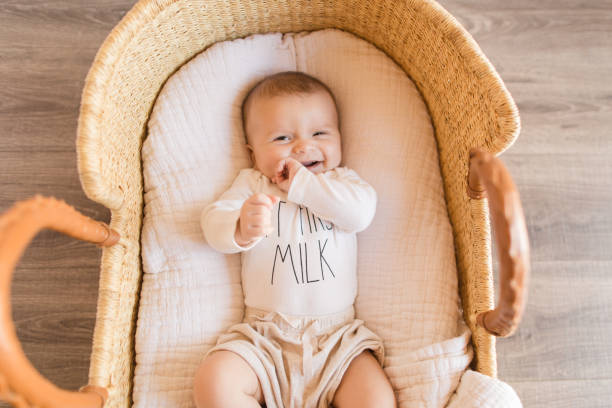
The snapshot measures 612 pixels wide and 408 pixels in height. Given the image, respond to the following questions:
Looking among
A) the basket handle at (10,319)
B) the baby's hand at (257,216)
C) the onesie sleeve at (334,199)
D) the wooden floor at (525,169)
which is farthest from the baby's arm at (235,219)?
the wooden floor at (525,169)

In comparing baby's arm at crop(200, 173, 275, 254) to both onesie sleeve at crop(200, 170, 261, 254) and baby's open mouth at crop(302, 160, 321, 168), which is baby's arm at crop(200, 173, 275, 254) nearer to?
onesie sleeve at crop(200, 170, 261, 254)

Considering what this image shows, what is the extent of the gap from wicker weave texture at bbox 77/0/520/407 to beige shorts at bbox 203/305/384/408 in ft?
0.75

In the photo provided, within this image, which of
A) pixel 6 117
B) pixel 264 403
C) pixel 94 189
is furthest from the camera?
pixel 6 117

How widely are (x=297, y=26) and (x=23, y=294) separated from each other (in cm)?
109

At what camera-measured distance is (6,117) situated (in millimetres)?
1444

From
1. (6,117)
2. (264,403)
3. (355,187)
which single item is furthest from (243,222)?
(6,117)

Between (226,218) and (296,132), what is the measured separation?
27 centimetres

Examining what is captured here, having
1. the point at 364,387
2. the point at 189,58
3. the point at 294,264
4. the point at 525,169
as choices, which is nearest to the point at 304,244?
the point at 294,264

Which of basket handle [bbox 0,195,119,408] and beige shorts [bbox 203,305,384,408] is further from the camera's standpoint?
beige shorts [bbox 203,305,384,408]

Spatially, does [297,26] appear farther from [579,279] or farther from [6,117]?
[579,279]

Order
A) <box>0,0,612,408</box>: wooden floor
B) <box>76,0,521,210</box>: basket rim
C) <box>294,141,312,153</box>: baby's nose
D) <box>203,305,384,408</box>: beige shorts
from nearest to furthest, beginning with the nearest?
<box>76,0,521,210</box>: basket rim < <box>203,305,384,408</box>: beige shorts < <box>294,141,312,153</box>: baby's nose < <box>0,0,612,408</box>: wooden floor

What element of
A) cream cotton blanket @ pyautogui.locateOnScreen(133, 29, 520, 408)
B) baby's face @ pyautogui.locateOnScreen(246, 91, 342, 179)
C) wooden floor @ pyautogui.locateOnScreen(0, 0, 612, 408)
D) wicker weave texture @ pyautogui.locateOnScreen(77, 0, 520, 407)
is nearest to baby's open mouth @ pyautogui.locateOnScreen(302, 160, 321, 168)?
baby's face @ pyautogui.locateOnScreen(246, 91, 342, 179)

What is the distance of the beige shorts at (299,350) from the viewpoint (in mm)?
976

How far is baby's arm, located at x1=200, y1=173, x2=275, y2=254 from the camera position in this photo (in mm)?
941
